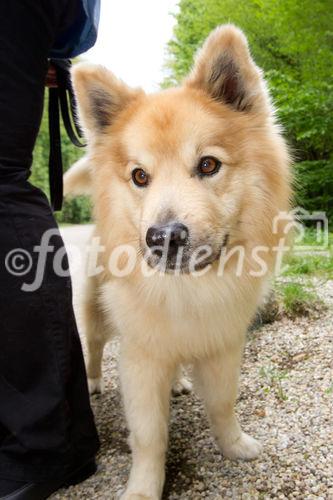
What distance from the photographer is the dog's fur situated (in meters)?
1.83

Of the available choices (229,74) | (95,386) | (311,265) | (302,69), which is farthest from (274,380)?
(302,69)

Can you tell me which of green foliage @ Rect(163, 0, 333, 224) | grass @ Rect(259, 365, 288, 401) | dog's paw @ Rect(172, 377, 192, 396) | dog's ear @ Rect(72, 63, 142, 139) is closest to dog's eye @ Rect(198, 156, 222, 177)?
dog's ear @ Rect(72, 63, 142, 139)

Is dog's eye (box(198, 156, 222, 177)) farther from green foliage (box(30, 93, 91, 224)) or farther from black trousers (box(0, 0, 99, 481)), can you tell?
green foliage (box(30, 93, 91, 224))

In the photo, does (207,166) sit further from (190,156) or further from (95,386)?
(95,386)

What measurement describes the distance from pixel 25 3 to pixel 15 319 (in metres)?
1.10

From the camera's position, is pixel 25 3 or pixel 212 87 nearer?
pixel 25 3

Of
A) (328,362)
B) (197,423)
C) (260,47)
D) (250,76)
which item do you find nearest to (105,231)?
(250,76)

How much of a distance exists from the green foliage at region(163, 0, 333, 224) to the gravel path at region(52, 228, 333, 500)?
4993 millimetres

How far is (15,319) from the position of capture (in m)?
1.71

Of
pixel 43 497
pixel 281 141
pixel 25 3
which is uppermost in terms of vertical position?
pixel 25 3

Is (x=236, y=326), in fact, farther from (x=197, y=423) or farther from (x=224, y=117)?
(x=224, y=117)

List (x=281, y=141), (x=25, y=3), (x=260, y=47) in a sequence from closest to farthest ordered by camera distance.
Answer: (x=25, y=3) < (x=281, y=141) < (x=260, y=47)

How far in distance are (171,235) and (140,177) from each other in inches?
16.8

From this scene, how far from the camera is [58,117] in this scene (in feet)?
7.28
